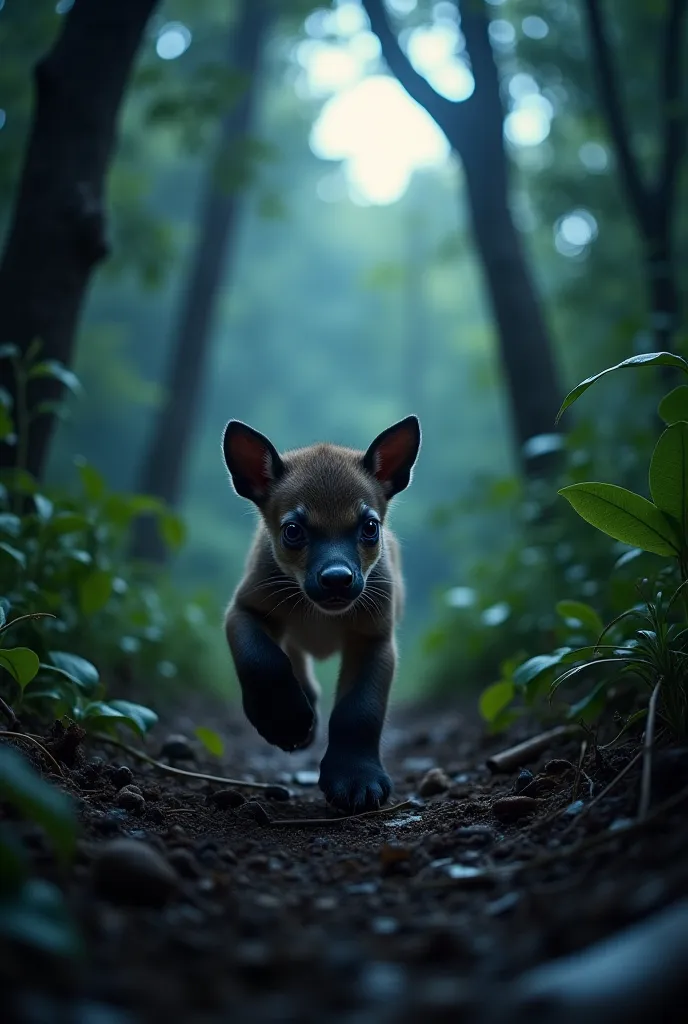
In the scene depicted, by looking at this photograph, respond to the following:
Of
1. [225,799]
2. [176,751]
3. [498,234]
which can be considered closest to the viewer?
[225,799]

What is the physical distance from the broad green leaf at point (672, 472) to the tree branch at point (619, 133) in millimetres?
5980

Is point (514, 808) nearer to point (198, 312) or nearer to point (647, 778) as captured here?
point (647, 778)

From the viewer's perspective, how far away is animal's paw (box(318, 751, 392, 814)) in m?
3.97

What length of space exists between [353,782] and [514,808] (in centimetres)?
92

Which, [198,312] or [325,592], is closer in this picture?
[325,592]

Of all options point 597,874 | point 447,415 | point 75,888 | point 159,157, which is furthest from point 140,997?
point 447,415

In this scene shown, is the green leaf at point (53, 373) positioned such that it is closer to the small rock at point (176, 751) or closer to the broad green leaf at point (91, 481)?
the broad green leaf at point (91, 481)

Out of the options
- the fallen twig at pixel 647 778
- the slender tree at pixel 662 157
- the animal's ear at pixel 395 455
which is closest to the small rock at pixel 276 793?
the animal's ear at pixel 395 455

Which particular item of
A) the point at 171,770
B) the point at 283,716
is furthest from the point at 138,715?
the point at 283,716

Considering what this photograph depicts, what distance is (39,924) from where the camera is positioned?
1667mm

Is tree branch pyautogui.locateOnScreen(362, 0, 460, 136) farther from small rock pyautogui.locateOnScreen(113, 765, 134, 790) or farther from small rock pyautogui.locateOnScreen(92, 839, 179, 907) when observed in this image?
small rock pyautogui.locateOnScreen(92, 839, 179, 907)

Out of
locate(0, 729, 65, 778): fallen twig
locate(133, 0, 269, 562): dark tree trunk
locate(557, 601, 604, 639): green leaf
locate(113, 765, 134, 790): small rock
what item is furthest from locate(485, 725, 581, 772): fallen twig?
locate(133, 0, 269, 562): dark tree trunk

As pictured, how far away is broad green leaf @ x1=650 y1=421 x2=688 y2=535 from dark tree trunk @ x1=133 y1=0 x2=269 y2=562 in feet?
34.6

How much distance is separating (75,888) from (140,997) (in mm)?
643
